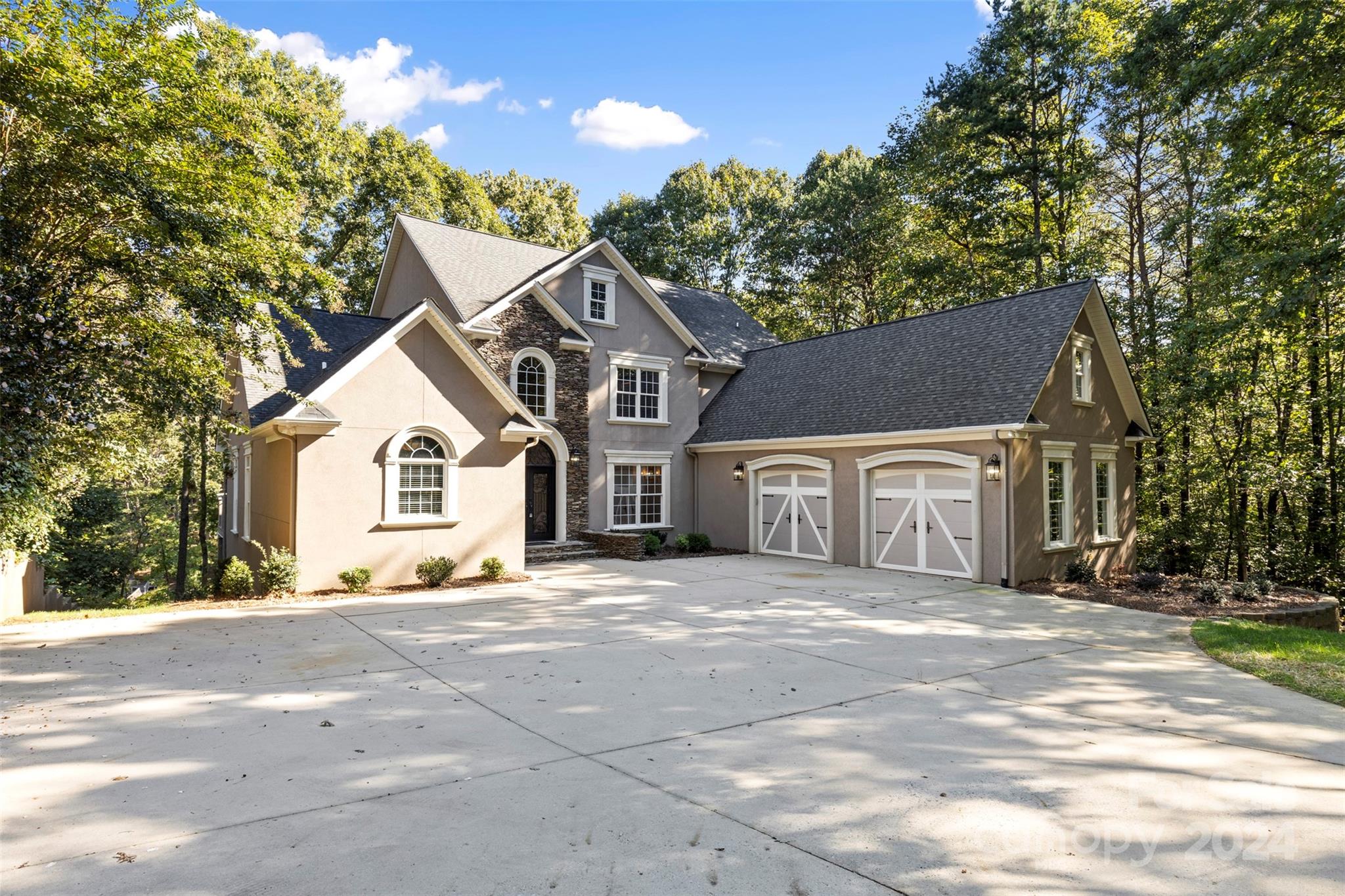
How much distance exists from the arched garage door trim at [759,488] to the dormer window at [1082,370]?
5.53 metres

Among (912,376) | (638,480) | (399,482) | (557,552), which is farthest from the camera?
(638,480)

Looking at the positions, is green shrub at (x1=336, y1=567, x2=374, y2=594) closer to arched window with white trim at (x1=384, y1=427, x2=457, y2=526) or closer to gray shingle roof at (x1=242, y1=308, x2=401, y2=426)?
arched window with white trim at (x1=384, y1=427, x2=457, y2=526)

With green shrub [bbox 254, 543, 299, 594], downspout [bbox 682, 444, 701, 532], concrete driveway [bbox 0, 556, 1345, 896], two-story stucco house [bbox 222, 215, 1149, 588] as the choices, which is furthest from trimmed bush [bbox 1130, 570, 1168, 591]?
green shrub [bbox 254, 543, 299, 594]

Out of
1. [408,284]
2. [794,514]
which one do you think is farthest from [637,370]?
[408,284]

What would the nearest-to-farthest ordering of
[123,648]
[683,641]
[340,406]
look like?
[123,648], [683,641], [340,406]

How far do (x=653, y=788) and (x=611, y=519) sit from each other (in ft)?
49.3

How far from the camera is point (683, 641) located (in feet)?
28.5

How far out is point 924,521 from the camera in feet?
49.2

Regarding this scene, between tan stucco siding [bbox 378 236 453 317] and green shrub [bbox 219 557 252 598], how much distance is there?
7.85 metres

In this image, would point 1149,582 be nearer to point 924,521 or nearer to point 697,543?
point 924,521

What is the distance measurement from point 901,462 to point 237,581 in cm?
1301

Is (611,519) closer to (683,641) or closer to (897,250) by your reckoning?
(683,641)

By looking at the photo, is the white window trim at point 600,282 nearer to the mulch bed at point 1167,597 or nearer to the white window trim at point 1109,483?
the mulch bed at point 1167,597

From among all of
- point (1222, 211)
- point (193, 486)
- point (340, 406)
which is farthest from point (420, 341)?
point (1222, 211)
